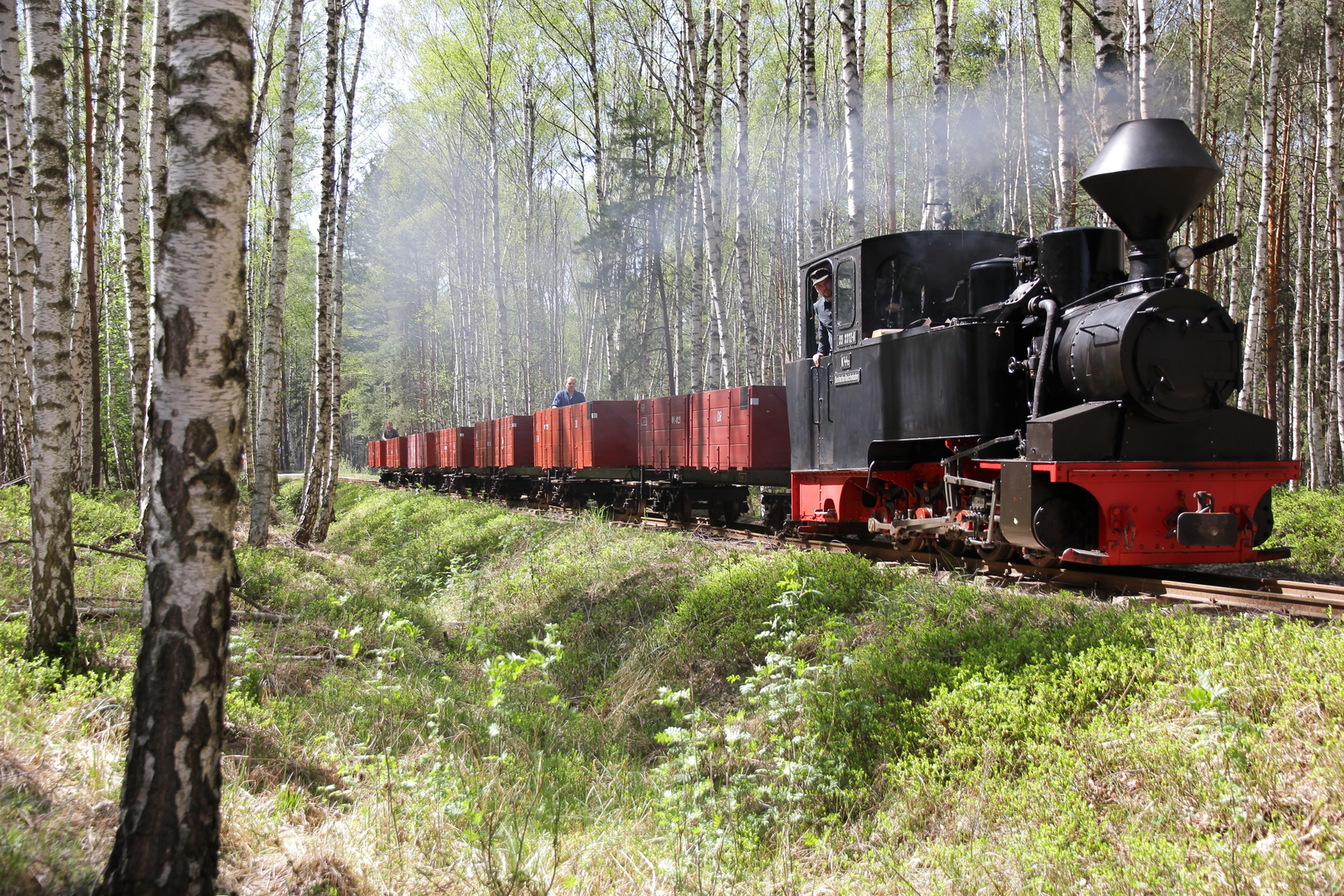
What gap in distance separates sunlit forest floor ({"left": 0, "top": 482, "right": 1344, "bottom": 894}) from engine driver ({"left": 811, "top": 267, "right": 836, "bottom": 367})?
229cm

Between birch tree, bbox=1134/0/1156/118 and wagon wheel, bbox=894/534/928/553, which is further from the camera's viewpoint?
birch tree, bbox=1134/0/1156/118

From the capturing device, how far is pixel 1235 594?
514 centimetres

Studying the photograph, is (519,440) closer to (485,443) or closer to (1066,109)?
(485,443)

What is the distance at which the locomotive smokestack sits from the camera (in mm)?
5391

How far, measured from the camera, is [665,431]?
1274 centimetres

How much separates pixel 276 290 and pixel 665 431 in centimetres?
573

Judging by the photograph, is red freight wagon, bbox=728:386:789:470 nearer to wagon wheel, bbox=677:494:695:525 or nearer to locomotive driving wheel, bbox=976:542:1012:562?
wagon wheel, bbox=677:494:695:525

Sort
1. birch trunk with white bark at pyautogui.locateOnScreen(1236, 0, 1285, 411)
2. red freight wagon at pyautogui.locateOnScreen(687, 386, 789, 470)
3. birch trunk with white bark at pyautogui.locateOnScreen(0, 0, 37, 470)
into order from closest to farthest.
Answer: birch trunk with white bark at pyautogui.locateOnScreen(0, 0, 37, 470)
red freight wagon at pyautogui.locateOnScreen(687, 386, 789, 470)
birch trunk with white bark at pyautogui.locateOnScreen(1236, 0, 1285, 411)

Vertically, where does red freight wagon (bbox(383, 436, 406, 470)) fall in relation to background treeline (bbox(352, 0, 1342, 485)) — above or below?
below

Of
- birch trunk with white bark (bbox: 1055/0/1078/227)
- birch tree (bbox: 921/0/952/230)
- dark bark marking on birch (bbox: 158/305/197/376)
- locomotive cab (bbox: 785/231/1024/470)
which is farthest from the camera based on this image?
birch tree (bbox: 921/0/952/230)

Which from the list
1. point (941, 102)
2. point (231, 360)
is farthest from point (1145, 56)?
point (231, 360)

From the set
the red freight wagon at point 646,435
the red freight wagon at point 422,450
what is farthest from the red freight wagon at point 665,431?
the red freight wagon at point 422,450

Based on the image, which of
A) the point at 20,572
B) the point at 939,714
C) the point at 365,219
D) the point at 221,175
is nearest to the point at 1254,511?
the point at 939,714

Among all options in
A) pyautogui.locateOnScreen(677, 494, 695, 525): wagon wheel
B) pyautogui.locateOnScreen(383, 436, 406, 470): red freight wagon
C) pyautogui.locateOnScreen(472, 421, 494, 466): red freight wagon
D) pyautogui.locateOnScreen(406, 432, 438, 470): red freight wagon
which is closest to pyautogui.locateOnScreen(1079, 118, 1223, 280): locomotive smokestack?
pyautogui.locateOnScreen(677, 494, 695, 525): wagon wheel
